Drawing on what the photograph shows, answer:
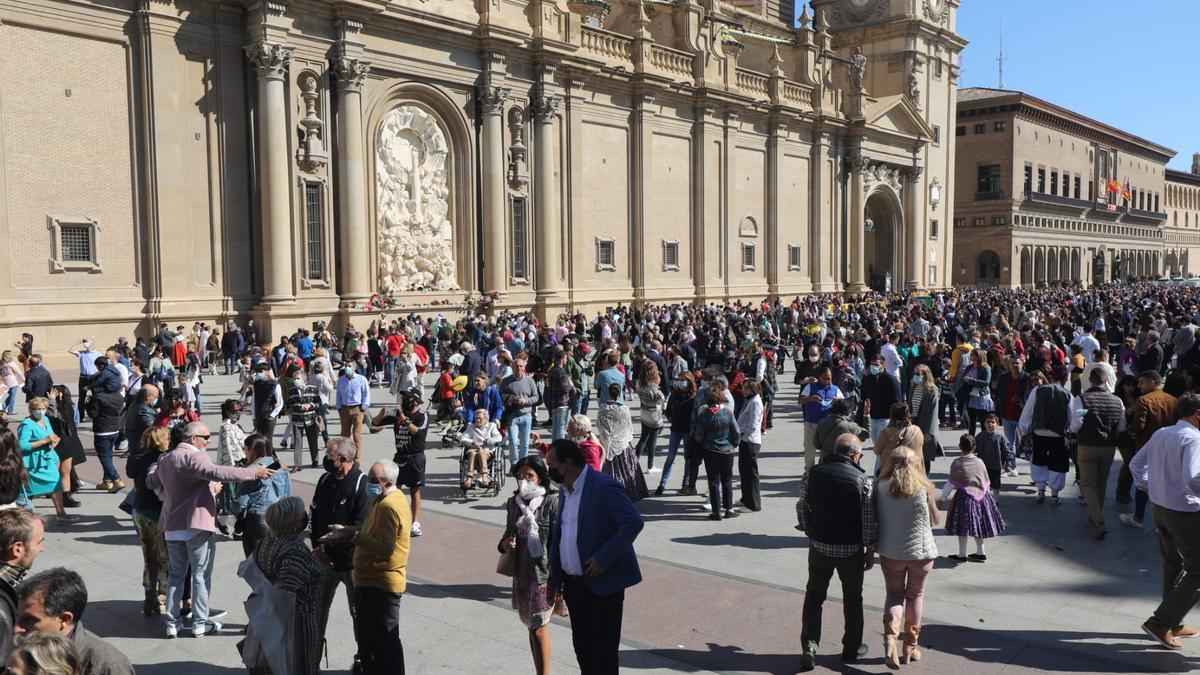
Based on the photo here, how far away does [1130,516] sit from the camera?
1057 centimetres

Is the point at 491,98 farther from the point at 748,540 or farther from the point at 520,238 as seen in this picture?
the point at 748,540

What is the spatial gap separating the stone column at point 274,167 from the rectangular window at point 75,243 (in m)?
4.38

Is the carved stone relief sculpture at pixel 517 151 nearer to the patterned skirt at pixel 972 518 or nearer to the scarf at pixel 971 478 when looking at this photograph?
the scarf at pixel 971 478

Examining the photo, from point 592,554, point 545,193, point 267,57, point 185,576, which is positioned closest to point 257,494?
point 185,576

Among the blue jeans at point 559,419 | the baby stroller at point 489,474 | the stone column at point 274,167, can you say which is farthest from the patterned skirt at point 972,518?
the stone column at point 274,167

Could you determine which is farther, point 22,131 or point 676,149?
point 676,149

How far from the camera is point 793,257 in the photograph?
46875 millimetres

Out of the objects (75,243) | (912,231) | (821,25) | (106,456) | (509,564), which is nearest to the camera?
(509,564)

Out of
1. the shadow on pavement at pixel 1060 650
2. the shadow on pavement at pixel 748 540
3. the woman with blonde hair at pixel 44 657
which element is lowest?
the shadow on pavement at pixel 1060 650

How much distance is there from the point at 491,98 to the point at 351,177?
20.2ft

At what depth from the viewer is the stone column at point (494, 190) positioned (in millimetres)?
31453

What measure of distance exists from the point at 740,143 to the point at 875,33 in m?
20.3

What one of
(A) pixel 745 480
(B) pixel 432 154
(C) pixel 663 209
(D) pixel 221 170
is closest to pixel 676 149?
(C) pixel 663 209

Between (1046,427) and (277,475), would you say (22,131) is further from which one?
(1046,427)
